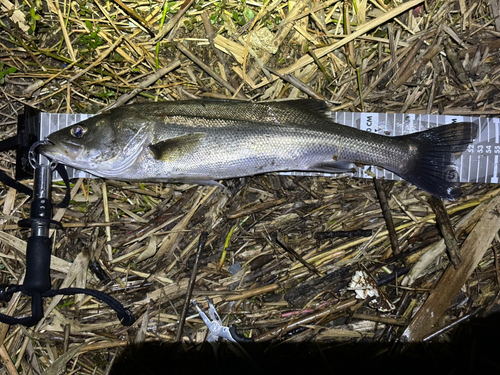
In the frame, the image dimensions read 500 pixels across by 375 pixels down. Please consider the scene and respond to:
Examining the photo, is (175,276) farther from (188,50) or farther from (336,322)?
(188,50)

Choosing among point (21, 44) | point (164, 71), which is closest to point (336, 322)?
point (164, 71)

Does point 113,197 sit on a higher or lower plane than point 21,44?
lower

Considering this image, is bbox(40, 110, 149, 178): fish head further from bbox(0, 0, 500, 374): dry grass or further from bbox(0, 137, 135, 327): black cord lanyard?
bbox(0, 0, 500, 374): dry grass

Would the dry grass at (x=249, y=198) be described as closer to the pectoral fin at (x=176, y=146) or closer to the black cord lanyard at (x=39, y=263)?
the black cord lanyard at (x=39, y=263)

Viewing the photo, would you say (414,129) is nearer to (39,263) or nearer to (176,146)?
(176,146)

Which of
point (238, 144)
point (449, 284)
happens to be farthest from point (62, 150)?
point (449, 284)
